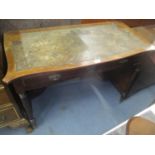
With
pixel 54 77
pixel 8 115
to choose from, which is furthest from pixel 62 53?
pixel 8 115

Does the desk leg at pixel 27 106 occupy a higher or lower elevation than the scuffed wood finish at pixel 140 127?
lower

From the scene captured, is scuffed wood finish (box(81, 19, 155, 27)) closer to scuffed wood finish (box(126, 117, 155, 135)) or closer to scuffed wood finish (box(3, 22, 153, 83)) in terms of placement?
scuffed wood finish (box(3, 22, 153, 83))

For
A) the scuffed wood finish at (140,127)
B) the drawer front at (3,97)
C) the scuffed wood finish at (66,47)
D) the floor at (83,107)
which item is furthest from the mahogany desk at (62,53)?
the scuffed wood finish at (140,127)

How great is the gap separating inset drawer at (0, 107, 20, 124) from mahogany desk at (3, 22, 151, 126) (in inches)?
4.3

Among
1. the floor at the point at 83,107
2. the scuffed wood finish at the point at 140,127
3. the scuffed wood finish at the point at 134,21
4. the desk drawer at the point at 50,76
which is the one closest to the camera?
the scuffed wood finish at the point at 140,127

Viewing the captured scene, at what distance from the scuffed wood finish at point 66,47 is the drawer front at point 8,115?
40cm

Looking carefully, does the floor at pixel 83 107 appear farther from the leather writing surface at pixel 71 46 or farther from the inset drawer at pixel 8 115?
the leather writing surface at pixel 71 46

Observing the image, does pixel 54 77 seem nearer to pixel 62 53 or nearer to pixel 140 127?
pixel 62 53

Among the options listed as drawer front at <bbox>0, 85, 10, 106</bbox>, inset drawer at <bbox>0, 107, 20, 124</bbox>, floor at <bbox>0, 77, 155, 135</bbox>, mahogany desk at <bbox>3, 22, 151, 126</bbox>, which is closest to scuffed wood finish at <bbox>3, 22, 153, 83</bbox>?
mahogany desk at <bbox>3, 22, 151, 126</bbox>

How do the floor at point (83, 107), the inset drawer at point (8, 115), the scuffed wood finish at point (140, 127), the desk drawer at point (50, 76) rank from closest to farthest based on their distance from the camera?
1. the scuffed wood finish at point (140, 127)
2. the desk drawer at point (50, 76)
3. the inset drawer at point (8, 115)
4. the floor at point (83, 107)

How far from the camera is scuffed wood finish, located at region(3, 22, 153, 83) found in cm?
108

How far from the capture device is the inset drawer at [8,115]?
124cm
